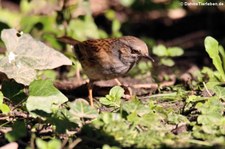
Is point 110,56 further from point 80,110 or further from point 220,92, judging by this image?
point 80,110

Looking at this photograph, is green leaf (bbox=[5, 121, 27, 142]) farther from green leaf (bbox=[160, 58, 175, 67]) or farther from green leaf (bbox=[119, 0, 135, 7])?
green leaf (bbox=[119, 0, 135, 7])

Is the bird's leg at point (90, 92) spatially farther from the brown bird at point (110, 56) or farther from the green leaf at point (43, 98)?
the green leaf at point (43, 98)

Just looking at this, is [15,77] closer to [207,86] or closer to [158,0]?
[207,86]

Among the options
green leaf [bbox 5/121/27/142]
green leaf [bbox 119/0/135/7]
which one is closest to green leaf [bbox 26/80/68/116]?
green leaf [bbox 5/121/27/142]

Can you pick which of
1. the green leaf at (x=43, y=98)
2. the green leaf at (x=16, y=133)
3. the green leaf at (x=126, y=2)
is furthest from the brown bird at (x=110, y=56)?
the green leaf at (x=126, y=2)

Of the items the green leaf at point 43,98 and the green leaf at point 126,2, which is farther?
the green leaf at point 126,2

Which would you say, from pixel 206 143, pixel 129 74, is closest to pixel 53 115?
pixel 206 143

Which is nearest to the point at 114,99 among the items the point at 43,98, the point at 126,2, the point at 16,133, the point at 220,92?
the point at 43,98
